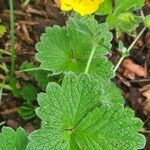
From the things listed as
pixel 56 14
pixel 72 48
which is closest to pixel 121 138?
pixel 72 48

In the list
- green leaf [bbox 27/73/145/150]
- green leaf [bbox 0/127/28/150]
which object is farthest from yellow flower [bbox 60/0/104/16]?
green leaf [bbox 0/127/28/150]

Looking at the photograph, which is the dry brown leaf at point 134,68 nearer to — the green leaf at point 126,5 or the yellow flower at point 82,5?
the green leaf at point 126,5

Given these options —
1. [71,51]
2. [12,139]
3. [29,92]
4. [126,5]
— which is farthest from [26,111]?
[126,5]

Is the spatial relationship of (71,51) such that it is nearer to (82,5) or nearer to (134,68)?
(82,5)

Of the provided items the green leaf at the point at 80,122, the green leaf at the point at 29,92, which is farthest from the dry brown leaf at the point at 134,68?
the green leaf at the point at 80,122

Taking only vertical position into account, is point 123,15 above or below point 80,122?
above
